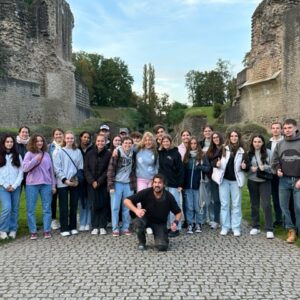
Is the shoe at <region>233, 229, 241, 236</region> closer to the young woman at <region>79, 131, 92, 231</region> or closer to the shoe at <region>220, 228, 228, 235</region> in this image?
the shoe at <region>220, 228, 228, 235</region>

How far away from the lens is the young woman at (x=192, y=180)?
8.43 meters

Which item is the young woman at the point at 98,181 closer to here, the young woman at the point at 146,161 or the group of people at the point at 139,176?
the group of people at the point at 139,176

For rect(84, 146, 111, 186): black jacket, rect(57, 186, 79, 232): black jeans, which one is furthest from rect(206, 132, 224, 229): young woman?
rect(57, 186, 79, 232): black jeans

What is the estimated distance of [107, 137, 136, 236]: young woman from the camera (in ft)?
26.8

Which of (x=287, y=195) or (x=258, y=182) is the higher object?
(x=258, y=182)

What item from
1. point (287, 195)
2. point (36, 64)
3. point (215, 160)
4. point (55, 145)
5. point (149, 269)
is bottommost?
point (149, 269)

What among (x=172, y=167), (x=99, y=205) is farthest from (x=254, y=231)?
(x=99, y=205)

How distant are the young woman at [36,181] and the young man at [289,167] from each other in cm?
413

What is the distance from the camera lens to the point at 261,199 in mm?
8312

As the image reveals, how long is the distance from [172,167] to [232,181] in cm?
121

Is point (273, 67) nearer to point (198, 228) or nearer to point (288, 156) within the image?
point (288, 156)

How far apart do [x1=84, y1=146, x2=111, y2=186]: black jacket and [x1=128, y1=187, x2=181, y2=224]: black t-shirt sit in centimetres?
120

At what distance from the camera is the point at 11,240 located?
25.6 feet

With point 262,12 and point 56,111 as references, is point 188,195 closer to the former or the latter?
point 262,12
